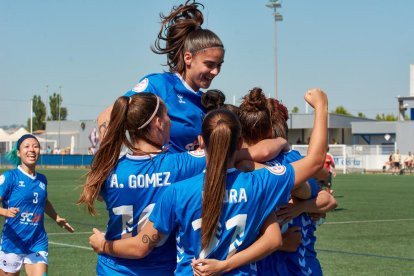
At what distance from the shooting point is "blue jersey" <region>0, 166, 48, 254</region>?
7984mm

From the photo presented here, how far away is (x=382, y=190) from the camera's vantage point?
2989cm

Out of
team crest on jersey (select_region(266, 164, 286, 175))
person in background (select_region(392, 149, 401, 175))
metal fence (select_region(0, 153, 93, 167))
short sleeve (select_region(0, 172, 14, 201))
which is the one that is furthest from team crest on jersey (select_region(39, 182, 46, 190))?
metal fence (select_region(0, 153, 93, 167))

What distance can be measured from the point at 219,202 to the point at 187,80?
1341 millimetres

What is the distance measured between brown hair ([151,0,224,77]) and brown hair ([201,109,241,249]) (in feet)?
3.53

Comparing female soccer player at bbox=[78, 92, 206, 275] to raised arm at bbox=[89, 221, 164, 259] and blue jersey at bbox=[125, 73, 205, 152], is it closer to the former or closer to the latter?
raised arm at bbox=[89, 221, 164, 259]

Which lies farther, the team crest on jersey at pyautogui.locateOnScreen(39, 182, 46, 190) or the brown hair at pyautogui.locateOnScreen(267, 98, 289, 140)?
the team crest on jersey at pyautogui.locateOnScreen(39, 182, 46, 190)

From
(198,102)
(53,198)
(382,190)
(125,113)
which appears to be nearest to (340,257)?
(198,102)

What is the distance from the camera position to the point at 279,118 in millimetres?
4664

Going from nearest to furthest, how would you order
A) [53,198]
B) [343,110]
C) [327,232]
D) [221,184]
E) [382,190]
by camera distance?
[221,184] < [327,232] < [53,198] < [382,190] < [343,110]

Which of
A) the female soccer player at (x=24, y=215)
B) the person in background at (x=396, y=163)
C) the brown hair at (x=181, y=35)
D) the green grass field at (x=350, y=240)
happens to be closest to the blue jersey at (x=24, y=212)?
the female soccer player at (x=24, y=215)

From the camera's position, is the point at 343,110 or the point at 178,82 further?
the point at 343,110

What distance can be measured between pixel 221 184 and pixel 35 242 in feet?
15.3

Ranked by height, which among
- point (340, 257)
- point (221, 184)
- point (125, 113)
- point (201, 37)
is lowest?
point (340, 257)

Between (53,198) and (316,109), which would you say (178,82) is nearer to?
(316,109)
